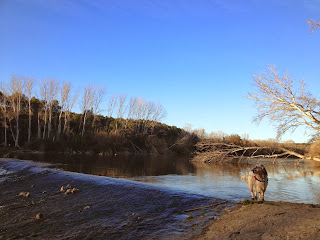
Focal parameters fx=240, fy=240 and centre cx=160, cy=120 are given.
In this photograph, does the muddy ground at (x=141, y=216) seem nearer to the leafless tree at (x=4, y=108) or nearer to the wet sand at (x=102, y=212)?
the wet sand at (x=102, y=212)

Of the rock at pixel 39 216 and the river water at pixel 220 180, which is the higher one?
the river water at pixel 220 180

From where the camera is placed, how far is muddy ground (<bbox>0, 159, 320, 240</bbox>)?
568 centimetres

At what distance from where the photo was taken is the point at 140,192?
10.8 metres

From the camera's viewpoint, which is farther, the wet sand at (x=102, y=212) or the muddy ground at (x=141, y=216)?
the wet sand at (x=102, y=212)

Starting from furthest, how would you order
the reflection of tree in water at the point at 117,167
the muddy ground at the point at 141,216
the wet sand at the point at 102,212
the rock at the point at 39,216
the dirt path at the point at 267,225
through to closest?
1. the reflection of tree in water at the point at 117,167
2. the rock at the point at 39,216
3. the wet sand at the point at 102,212
4. the muddy ground at the point at 141,216
5. the dirt path at the point at 267,225

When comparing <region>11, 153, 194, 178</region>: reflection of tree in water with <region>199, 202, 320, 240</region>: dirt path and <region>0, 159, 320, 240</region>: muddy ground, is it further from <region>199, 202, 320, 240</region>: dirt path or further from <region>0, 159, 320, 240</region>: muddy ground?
<region>199, 202, 320, 240</region>: dirt path

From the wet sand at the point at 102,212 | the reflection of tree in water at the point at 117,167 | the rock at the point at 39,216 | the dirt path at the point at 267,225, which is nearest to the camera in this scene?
the dirt path at the point at 267,225

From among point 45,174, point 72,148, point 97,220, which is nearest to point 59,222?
point 97,220

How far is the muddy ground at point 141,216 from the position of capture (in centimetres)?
568

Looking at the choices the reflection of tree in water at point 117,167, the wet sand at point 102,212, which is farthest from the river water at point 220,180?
the wet sand at point 102,212

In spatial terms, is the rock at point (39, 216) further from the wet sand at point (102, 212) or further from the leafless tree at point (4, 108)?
the leafless tree at point (4, 108)

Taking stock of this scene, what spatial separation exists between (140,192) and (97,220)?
148 inches

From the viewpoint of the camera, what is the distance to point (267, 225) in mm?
5664

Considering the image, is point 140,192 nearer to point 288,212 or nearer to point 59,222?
point 59,222
